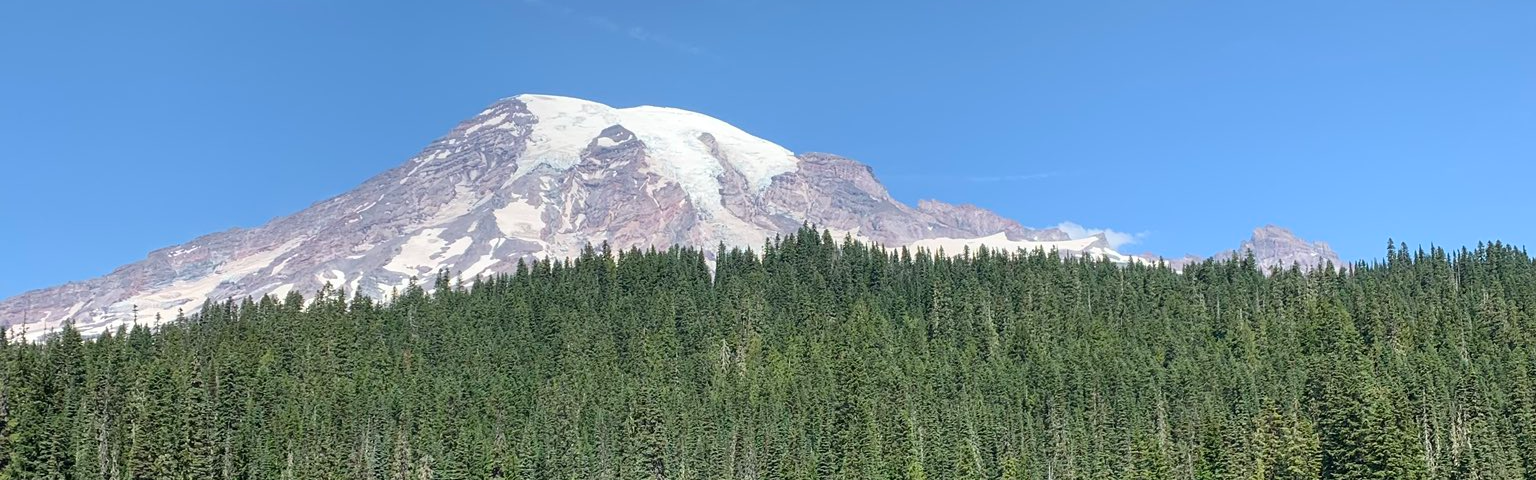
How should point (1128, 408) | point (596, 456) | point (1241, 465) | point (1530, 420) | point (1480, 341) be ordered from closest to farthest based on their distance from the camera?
point (1241, 465) < point (1530, 420) < point (596, 456) < point (1128, 408) < point (1480, 341)

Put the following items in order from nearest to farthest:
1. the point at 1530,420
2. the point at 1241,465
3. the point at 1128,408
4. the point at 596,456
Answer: the point at 1241,465 < the point at 1530,420 < the point at 596,456 < the point at 1128,408

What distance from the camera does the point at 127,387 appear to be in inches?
6619

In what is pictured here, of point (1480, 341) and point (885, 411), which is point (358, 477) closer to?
point (885, 411)

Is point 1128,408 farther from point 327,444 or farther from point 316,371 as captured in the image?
point 316,371

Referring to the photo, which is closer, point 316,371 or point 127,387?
point 127,387

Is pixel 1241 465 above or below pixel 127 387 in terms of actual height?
below

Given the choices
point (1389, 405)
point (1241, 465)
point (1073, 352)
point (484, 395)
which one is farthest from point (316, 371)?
point (1389, 405)

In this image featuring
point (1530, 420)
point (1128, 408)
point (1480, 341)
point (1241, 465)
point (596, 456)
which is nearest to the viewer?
point (1241, 465)

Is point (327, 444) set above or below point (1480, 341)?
below

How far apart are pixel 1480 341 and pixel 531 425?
129 m

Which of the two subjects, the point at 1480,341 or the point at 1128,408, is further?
the point at 1480,341

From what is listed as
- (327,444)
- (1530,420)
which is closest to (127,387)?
(327,444)

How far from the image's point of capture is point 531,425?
554 ft

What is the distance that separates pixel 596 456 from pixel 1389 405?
85548 mm
